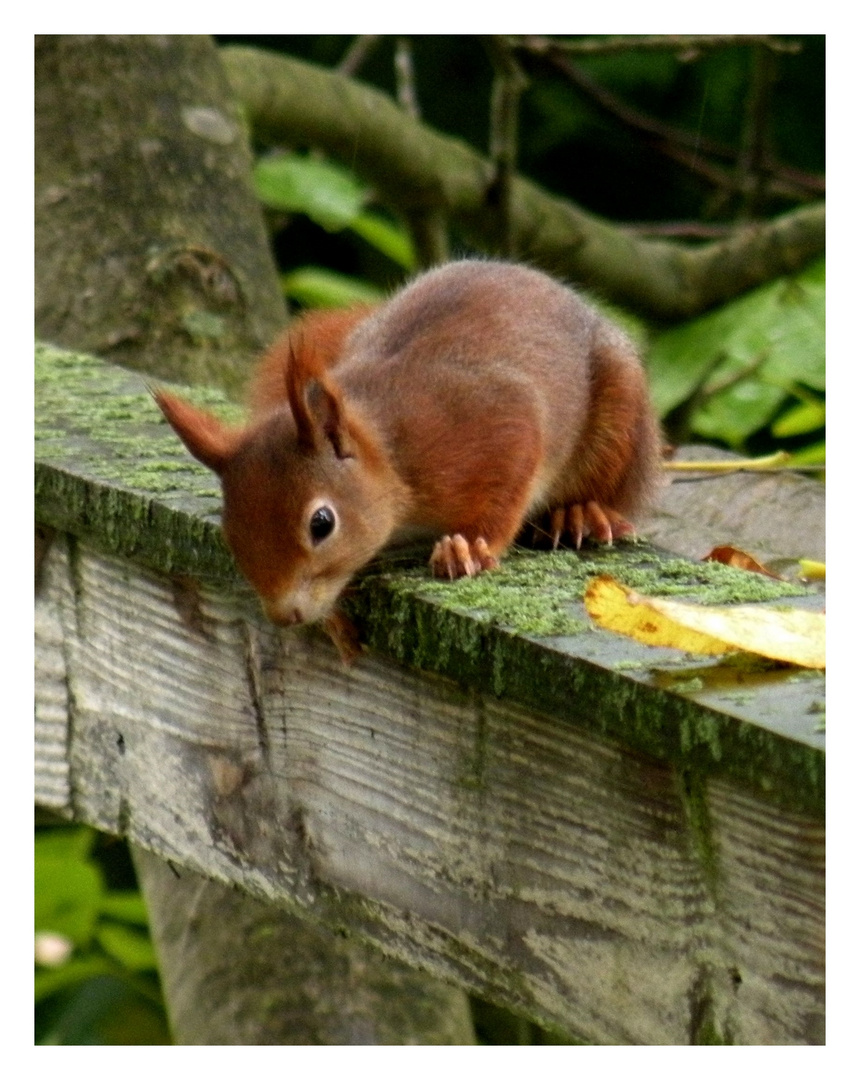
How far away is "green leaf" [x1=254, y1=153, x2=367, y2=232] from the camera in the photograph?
2.68m

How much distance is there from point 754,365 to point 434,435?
79 centimetres

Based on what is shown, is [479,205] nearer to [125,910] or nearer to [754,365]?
[754,365]

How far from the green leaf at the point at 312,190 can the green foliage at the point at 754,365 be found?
0.57m

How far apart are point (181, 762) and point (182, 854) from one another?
0.10 meters

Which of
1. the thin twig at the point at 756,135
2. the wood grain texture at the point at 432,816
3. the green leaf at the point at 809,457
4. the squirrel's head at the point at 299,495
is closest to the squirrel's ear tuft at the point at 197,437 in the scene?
the squirrel's head at the point at 299,495

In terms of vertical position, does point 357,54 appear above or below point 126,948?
above

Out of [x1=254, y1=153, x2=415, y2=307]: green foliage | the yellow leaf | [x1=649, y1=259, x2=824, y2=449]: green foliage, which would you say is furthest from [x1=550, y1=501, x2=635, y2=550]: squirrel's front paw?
[x1=254, y1=153, x2=415, y2=307]: green foliage

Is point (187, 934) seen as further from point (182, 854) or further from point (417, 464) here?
point (417, 464)

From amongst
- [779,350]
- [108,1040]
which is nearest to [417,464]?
[779,350]

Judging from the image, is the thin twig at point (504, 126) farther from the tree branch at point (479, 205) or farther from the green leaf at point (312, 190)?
the green leaf at point (312, 190)

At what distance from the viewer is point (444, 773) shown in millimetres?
1211

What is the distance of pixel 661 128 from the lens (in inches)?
121

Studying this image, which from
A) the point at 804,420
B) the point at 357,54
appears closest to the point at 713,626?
the point at 804,420

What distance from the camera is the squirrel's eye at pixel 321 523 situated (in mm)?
1370
